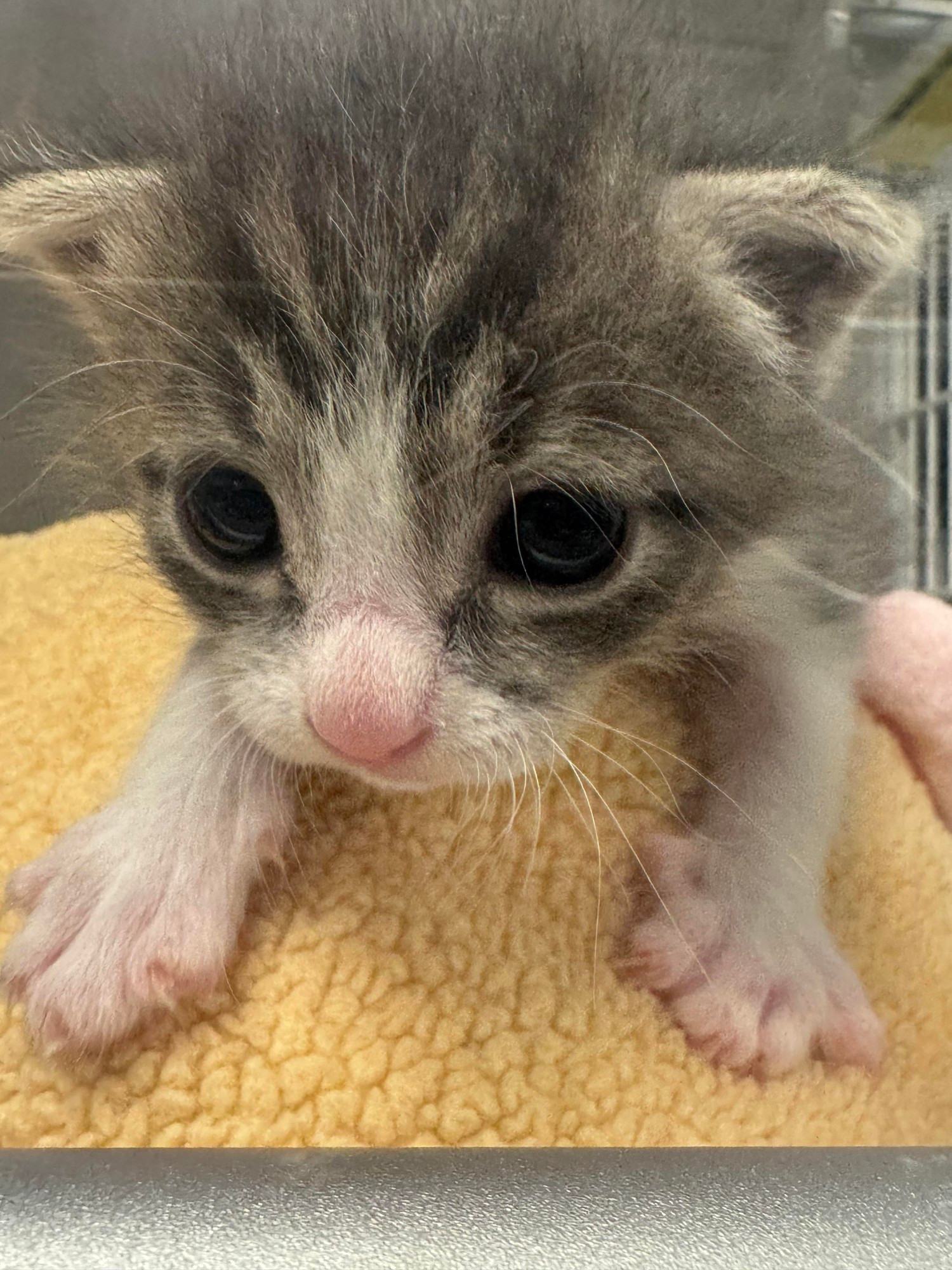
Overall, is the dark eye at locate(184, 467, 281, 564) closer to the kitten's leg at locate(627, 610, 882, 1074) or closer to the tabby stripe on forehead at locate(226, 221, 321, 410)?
the tabby stripe on forehead at locate(226, 221, 321, 410)

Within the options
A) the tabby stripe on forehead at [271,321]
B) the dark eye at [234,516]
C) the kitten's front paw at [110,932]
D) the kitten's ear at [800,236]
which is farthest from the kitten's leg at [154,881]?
the kitten's ear at [800,236]

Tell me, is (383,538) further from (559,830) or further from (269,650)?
(559,830)

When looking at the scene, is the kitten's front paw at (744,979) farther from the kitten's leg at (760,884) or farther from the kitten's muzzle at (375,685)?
the kitten's muzzle at (375,685)

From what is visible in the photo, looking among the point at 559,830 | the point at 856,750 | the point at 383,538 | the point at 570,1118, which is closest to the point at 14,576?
the point at 383,538

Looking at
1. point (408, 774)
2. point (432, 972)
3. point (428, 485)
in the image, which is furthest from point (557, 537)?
point (432, 972)

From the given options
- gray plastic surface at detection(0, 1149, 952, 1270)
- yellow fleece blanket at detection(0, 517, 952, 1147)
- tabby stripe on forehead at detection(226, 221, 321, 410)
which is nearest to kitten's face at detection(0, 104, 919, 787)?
tabby stripe on forehead at detection(226, 221, 321, 410)
